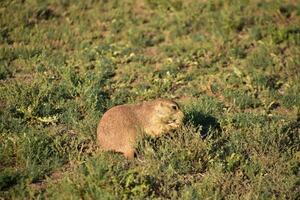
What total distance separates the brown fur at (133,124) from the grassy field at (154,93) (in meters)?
0.16

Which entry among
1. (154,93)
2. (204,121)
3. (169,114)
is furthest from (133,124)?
(154,93)

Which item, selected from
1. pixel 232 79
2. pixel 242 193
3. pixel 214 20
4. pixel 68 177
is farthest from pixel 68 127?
pixel 214 20

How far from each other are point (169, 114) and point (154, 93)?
229 centimetres

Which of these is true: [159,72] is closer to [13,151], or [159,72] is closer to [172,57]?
[172,57]

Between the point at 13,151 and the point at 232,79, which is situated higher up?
the point at 13,151

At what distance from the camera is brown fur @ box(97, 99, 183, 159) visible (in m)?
6.27

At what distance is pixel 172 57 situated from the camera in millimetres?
10281

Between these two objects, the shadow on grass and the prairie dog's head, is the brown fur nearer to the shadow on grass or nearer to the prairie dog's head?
the prairie dog's head

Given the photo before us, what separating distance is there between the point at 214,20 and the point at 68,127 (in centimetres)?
584

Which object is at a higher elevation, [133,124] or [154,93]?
[133,124]

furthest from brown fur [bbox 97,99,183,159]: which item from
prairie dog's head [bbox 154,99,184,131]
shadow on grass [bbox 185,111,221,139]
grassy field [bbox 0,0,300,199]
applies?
shadow on grass [bbox 185,111,221,139]

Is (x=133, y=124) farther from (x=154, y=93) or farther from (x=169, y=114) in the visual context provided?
(x=154, y=93)

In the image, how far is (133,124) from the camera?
6.38m

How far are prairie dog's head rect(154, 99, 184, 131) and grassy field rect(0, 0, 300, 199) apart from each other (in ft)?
0.59
